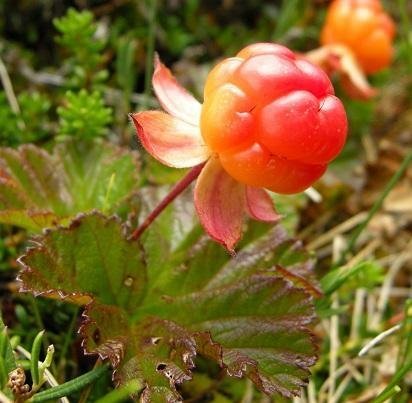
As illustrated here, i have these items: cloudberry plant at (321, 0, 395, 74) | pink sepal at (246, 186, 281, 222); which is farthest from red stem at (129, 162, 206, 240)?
cloudberry plant at (321, 0, 395, 74)

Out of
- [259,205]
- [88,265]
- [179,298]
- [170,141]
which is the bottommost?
[179,298]

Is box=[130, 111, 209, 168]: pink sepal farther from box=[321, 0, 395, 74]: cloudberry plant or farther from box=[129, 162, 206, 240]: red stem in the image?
box=[321, 0, 395, 74]: cloudberry plant

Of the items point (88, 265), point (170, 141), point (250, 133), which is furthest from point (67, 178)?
point (250, 133)

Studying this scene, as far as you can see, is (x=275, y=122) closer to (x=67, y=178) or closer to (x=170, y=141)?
(x=170, y=141)

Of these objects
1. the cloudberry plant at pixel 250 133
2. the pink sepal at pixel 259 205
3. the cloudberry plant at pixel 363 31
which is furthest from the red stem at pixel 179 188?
the cloudberry plant at pixel 363 31

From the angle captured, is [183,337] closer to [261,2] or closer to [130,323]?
[130,323]

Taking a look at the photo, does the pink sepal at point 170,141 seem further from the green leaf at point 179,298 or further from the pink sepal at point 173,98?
the green leaf at point 179,298

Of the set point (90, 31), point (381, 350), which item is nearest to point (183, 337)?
point (381, 350)
